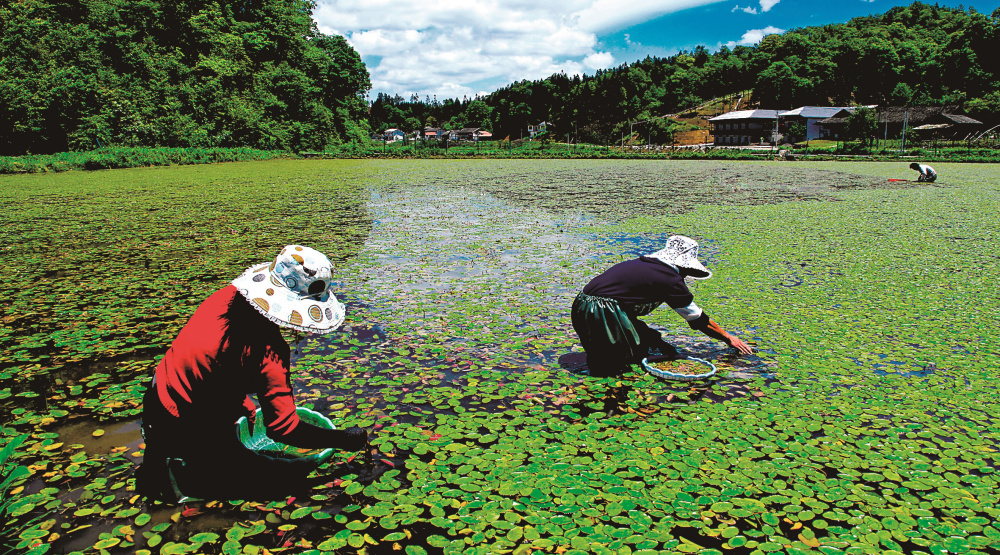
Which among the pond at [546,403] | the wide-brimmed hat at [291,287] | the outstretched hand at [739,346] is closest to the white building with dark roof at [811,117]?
the pond at [546,403]

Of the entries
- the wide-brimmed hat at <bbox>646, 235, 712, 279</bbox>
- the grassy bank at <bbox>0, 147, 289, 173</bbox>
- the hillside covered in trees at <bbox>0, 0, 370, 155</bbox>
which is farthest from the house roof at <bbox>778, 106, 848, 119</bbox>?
the wide-brimmed hat at <bbox>646, 235, 712, 279</bbox>

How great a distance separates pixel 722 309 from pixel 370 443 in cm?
440

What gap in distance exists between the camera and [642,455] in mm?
3396

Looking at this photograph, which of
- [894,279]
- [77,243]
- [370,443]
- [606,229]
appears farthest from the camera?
[606,229]

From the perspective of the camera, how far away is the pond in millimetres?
2799

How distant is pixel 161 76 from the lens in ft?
142

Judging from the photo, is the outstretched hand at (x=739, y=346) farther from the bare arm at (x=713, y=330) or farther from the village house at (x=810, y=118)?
the village house at (x=810, y=118)

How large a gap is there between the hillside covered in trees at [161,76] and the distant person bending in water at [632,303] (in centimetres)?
4513

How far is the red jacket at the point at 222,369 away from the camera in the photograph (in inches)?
99.7

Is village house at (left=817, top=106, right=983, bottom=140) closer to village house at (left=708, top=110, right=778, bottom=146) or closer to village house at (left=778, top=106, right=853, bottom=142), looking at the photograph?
village house at (left=778, top=106, right=853, bottom=142)

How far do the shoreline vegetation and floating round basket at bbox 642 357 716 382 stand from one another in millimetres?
35609

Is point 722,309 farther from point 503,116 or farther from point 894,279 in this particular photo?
point 503,116

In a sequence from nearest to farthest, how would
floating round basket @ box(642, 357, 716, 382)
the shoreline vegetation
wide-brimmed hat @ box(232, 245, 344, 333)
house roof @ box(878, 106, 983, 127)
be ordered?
wide-brimmed hat @ box(232, 245, 344, 333)
floating round basket @ box(642, 357, 716, 382)
the shoreline vegetation
house roof @ box(878, 106, 983, 127)

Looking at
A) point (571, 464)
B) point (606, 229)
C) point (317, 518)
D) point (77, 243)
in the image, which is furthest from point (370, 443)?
point (77, 243)
